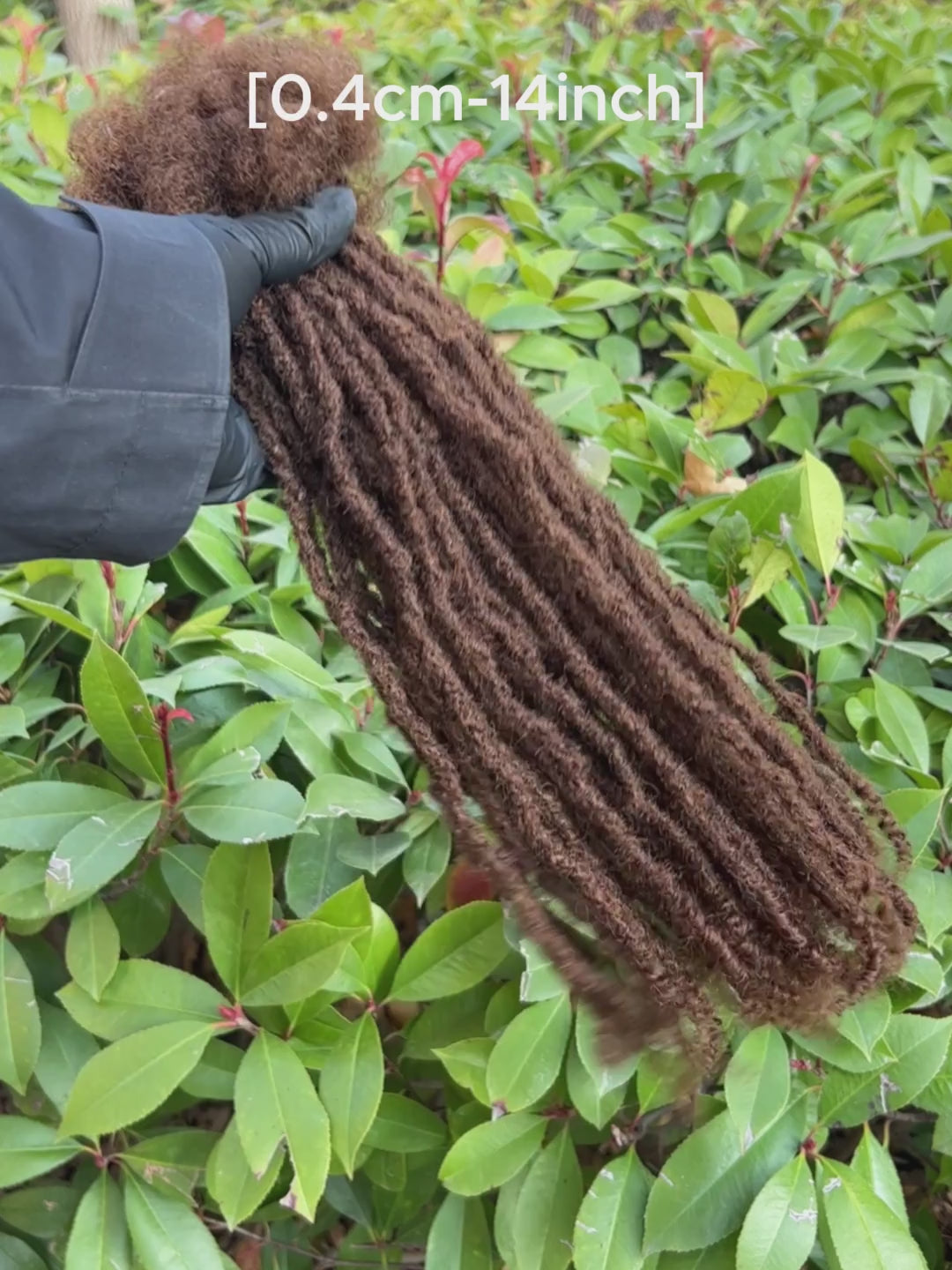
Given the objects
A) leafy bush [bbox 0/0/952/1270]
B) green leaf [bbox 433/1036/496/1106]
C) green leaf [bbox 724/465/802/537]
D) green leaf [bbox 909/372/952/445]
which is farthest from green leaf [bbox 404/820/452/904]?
green leaf [bbox 909/372/952/445]

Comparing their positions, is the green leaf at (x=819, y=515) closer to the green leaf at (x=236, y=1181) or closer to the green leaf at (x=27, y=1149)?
the green leaf at (x=236, y=1181)

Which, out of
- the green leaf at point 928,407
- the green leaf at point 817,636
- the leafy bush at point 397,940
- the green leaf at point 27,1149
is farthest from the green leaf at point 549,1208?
the green leaf at point 928,407

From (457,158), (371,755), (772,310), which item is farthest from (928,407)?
(371,755)

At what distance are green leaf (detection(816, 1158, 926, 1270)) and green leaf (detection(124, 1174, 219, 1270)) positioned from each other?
434mm

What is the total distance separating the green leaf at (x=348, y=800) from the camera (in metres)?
0.68

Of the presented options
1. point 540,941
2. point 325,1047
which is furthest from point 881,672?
point 325,1047

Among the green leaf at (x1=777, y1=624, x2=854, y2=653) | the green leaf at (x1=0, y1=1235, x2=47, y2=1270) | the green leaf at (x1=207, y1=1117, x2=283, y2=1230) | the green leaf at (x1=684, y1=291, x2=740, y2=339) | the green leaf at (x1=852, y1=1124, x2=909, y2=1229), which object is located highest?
the green leaf at (x1=684, y1=291, x2=740, y2=339)

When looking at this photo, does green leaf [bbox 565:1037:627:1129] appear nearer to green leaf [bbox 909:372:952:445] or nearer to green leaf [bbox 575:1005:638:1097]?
green leaf [bbox 575:1005:638:1097]

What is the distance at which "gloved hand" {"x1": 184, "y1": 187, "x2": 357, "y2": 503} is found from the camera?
63 cm

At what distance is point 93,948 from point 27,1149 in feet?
0.50

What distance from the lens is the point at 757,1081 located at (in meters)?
0.64

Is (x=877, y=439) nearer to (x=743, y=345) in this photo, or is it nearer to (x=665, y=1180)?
(x=743, y=345)

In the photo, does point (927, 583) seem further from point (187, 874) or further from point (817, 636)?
point (187, 874)

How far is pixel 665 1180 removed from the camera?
2.15ft
